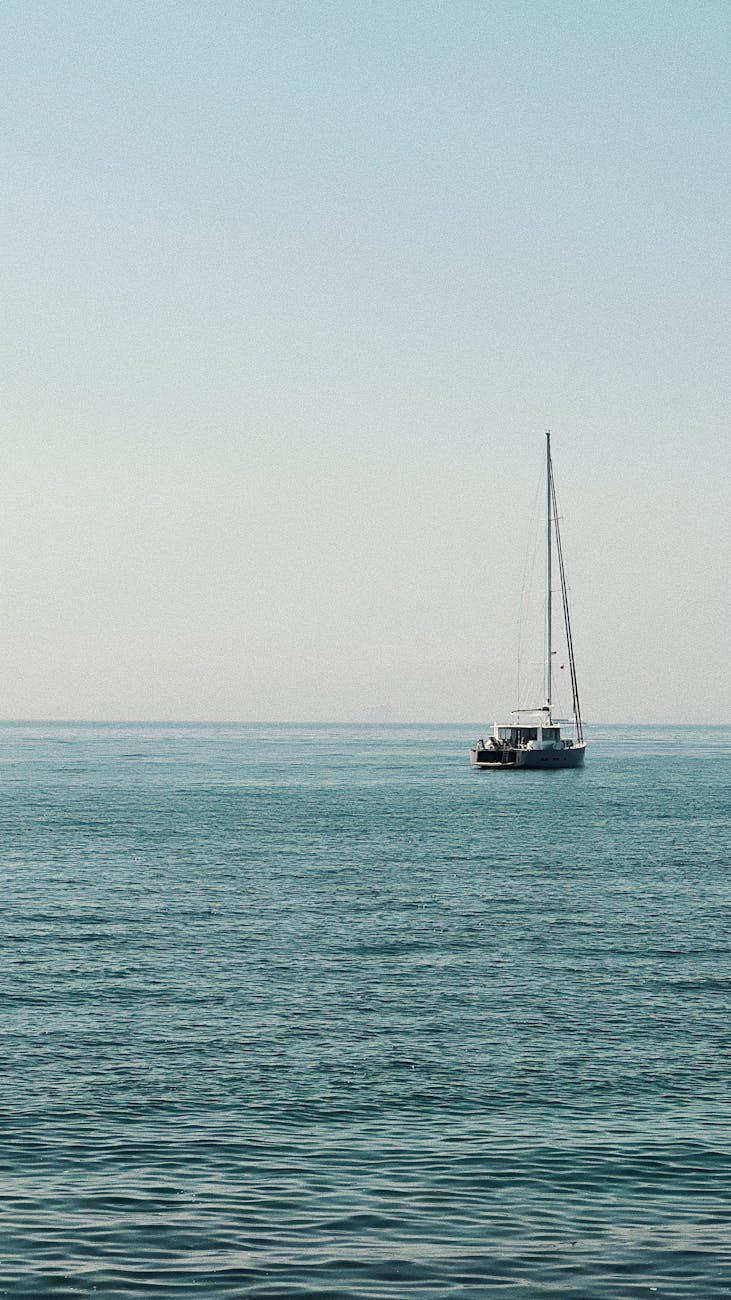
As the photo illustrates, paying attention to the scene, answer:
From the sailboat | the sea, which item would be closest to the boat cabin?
the sailboat

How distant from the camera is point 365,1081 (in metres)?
25.3

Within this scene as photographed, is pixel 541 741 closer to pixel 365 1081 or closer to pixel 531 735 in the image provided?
pixel 531 735

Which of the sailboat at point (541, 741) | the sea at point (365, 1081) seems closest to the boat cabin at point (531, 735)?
the sailboat at point (541, 741)

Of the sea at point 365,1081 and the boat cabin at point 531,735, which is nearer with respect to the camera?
the sea at point 365,1081

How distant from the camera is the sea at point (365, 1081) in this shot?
16.9 meters

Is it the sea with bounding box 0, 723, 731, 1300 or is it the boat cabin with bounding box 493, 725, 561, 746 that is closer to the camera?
the sea with bounding box 0, 723, 731, 1300

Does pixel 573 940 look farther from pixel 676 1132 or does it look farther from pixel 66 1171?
pixel 66 1171

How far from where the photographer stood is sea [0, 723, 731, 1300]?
16.9 meters

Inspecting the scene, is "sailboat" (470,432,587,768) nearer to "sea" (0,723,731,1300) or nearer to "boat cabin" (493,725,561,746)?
"boat cabin" (493,725,561,746)

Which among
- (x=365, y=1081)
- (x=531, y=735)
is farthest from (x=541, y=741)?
(x=365, y=1081)

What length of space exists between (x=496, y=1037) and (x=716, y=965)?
1096 cm

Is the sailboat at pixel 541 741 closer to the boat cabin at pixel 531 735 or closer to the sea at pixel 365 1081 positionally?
the boat cabin at pixel 531 735

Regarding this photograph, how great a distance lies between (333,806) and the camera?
105m

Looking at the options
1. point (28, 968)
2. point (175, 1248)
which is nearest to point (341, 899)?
point (28, 968)
